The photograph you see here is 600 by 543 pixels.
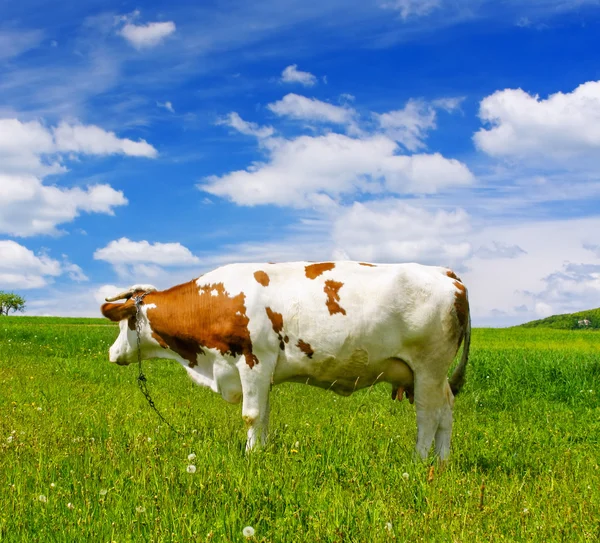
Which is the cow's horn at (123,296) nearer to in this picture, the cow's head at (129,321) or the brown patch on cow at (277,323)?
the cow's head at (129,321)

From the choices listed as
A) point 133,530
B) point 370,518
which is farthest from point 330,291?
point 133,530

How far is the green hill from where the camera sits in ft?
317

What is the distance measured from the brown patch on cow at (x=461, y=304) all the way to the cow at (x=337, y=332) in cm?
1

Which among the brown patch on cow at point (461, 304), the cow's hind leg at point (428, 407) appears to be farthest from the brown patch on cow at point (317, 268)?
the cow's hind leg at point (428, 407)

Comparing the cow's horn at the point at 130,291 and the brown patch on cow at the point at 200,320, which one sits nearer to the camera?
the brown patch on cow at the point at 200,320

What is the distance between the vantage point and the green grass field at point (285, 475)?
16.7 feet

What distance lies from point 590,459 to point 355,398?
18.7ft

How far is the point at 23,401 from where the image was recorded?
12.4 metres

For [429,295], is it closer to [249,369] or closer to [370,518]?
[249,369]

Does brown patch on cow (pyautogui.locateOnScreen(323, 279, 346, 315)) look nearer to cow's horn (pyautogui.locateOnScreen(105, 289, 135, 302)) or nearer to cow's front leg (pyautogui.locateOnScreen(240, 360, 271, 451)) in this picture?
cow's front leg (pyautogui.locateOnScreen(240, 360, 271, 451))

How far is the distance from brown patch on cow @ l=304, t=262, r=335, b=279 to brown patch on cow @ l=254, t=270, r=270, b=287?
0.50 meters

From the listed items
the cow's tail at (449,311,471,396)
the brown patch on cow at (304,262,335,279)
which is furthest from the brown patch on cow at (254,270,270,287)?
the cow's tail at (449,311,471,396)

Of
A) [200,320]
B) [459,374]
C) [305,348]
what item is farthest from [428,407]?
[200,320]

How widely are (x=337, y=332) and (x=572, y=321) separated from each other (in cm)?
9977
